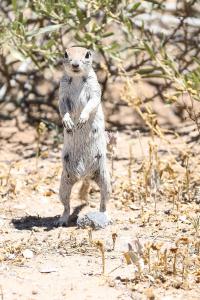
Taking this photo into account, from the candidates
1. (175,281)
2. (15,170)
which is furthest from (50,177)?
(175,281)

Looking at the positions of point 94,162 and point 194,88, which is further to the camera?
point 194,88

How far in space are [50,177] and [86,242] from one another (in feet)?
5.07

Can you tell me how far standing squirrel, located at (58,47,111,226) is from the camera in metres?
4.71

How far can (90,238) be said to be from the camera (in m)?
4.50

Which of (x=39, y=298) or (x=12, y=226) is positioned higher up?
(x=12, y=226)

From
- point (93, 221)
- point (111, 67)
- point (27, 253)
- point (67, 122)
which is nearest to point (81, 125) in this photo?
point (67, 122)

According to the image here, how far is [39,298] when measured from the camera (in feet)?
12.4

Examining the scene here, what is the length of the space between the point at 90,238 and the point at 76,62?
1126 millimetres

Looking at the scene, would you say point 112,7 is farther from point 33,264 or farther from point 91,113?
point 33,264

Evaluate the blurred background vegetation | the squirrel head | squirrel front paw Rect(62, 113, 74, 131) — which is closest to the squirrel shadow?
squirrel front paw Rect(62, 113, 74, 131)

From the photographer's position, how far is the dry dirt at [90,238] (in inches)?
154

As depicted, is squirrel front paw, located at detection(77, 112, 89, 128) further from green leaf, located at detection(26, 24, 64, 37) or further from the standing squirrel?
green leaf, located at detection(26, 24, 64, 37)

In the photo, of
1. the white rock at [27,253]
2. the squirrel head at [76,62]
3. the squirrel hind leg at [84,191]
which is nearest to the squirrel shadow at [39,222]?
the squirrel hind leg at [84,191]

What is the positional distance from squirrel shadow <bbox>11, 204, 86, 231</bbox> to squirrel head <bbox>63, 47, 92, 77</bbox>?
1065 mm
